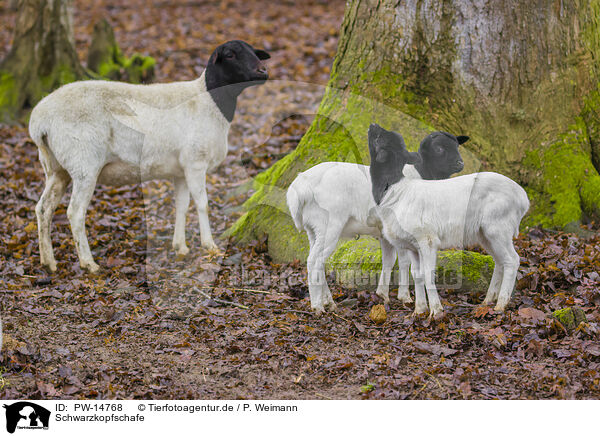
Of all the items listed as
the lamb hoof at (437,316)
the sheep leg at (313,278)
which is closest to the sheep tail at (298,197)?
the sheep leg at (313,278)

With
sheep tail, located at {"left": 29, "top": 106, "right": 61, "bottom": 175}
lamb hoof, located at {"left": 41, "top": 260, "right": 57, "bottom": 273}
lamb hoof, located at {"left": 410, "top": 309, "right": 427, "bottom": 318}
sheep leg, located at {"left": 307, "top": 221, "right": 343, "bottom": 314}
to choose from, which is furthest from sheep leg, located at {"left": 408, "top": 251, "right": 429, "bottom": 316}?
sheep tail, located at {"left": 29, "top": 106, "right": 61, "bottom": 175}

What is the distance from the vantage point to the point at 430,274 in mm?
5973

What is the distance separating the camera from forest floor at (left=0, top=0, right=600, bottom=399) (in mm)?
5215

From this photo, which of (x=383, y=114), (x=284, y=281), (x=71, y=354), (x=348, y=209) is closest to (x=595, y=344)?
(x=348, y=209)

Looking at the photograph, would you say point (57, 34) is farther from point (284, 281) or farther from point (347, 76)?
point (284, 281)

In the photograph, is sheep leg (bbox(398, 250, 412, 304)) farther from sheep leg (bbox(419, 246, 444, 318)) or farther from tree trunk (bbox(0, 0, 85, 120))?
tree trunk (bbox(0, 0, 85, 120))

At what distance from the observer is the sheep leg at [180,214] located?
29.4 ft

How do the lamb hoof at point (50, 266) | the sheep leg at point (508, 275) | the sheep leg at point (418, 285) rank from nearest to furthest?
the sheep leg at point (508, 275), the sheep leg at point (418, 285), the lamb hoof at point (50, 266)

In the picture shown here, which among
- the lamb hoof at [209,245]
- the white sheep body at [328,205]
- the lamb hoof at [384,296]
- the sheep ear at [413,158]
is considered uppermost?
the sheep ear at [413,158]

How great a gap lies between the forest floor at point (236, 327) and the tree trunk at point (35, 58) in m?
4.55

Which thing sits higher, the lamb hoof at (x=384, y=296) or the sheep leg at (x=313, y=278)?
the sheep leg at (x=313, y=278)

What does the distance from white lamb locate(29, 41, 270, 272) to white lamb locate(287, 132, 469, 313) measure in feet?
7.85

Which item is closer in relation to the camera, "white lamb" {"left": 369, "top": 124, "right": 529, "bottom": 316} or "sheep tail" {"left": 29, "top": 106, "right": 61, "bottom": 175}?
"white lamb" {"left": 369, "top": 124, "right": 529, "bottom": 316}
